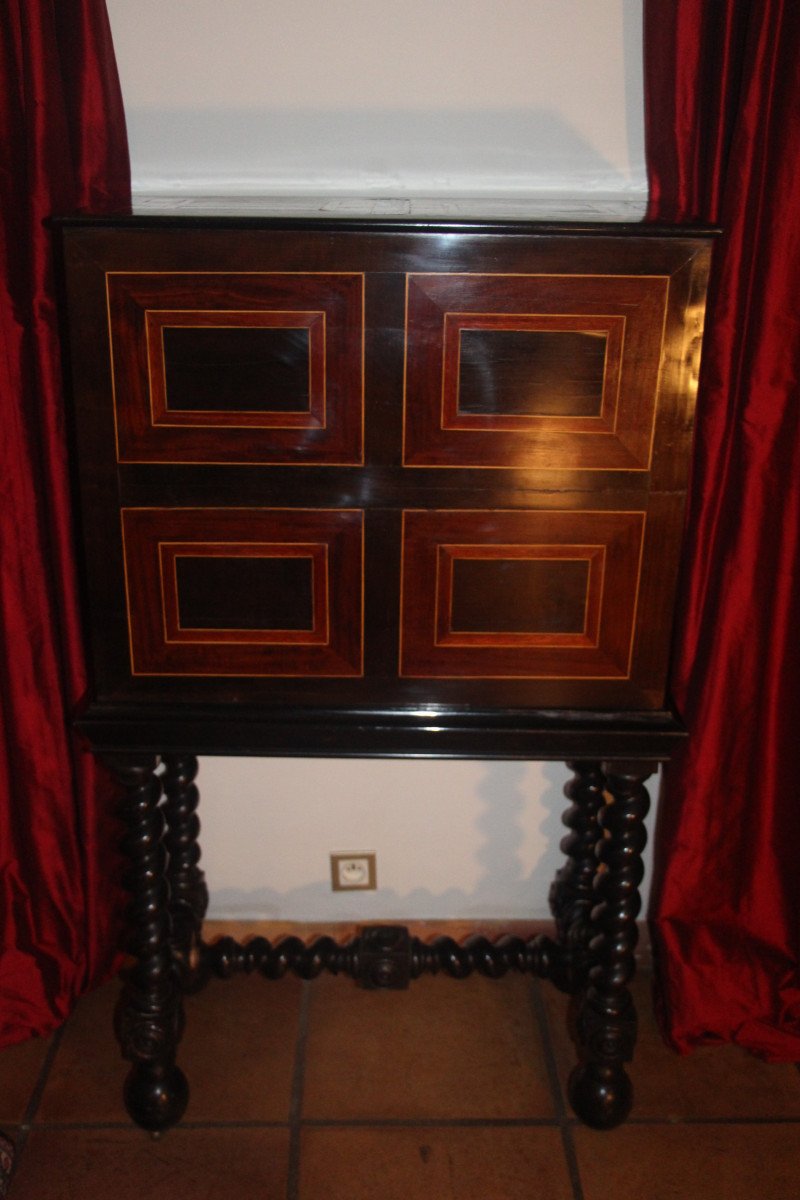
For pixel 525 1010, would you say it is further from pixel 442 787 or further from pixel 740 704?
pixel 740 704

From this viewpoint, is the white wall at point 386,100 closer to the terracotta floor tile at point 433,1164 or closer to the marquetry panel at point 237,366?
the marquetry panel at point 237,366

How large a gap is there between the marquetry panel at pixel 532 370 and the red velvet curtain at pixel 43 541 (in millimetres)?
630

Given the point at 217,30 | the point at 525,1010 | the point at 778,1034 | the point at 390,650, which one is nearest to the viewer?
the point at 390,650

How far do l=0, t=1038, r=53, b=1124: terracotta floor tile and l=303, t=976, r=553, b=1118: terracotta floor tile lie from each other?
51cm

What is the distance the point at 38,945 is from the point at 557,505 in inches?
51.7

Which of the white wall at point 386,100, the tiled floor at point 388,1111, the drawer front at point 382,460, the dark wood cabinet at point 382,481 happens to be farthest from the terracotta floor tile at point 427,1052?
the white wall at point 386,100

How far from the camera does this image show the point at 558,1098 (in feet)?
5.74

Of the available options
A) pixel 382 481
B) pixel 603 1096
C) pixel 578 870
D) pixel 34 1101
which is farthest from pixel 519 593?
pixel 34 1101

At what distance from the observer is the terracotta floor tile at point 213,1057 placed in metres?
1.72

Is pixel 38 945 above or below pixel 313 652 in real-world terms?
below

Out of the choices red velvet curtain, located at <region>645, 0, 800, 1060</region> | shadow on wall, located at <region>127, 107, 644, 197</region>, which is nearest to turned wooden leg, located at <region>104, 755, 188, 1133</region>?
red velvet curtain, located at <region>645, 0, 800, 1060</region>

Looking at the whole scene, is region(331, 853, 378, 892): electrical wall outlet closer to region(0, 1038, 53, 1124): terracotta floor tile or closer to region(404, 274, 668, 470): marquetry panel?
region(0, 1038, 53, 1124): terracotta floor tile

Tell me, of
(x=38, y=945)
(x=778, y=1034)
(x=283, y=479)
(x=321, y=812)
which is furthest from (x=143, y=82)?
(x=778, y=1034)

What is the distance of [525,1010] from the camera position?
195cm
